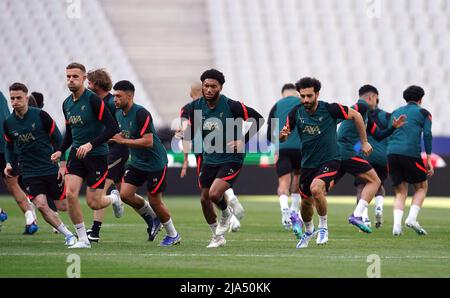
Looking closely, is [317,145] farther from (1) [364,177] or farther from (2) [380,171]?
(2) [380,171]

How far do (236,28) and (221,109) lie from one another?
38.4 meters

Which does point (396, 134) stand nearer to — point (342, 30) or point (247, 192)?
point (247, 192)

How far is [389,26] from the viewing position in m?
51.8

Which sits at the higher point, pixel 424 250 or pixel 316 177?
pixel 316 177

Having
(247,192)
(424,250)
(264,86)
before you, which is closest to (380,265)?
(424,250)

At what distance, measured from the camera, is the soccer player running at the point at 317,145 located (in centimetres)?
1444

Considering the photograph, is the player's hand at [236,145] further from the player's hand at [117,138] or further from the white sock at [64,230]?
the white sock at [64,230]

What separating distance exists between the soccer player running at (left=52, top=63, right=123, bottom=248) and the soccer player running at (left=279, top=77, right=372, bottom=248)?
7.23 feet

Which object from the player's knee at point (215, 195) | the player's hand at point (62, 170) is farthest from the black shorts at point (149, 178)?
the player's hand at point (62, 170)

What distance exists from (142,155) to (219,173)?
3.63ft

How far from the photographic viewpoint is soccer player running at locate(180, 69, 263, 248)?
1421 centimetres

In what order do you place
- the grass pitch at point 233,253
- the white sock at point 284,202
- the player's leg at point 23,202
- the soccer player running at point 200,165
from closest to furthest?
1. the grass pitch at point 233,253
2. the soccer player running at point 200,165
3. the player's leg at point 23,202
4. the white sock at point 284,202

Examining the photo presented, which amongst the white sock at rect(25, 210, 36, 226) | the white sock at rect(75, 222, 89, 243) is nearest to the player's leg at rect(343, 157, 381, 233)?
the white sock at rect(25, 210, 36, 226)

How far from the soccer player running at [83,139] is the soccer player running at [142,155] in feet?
1.35
